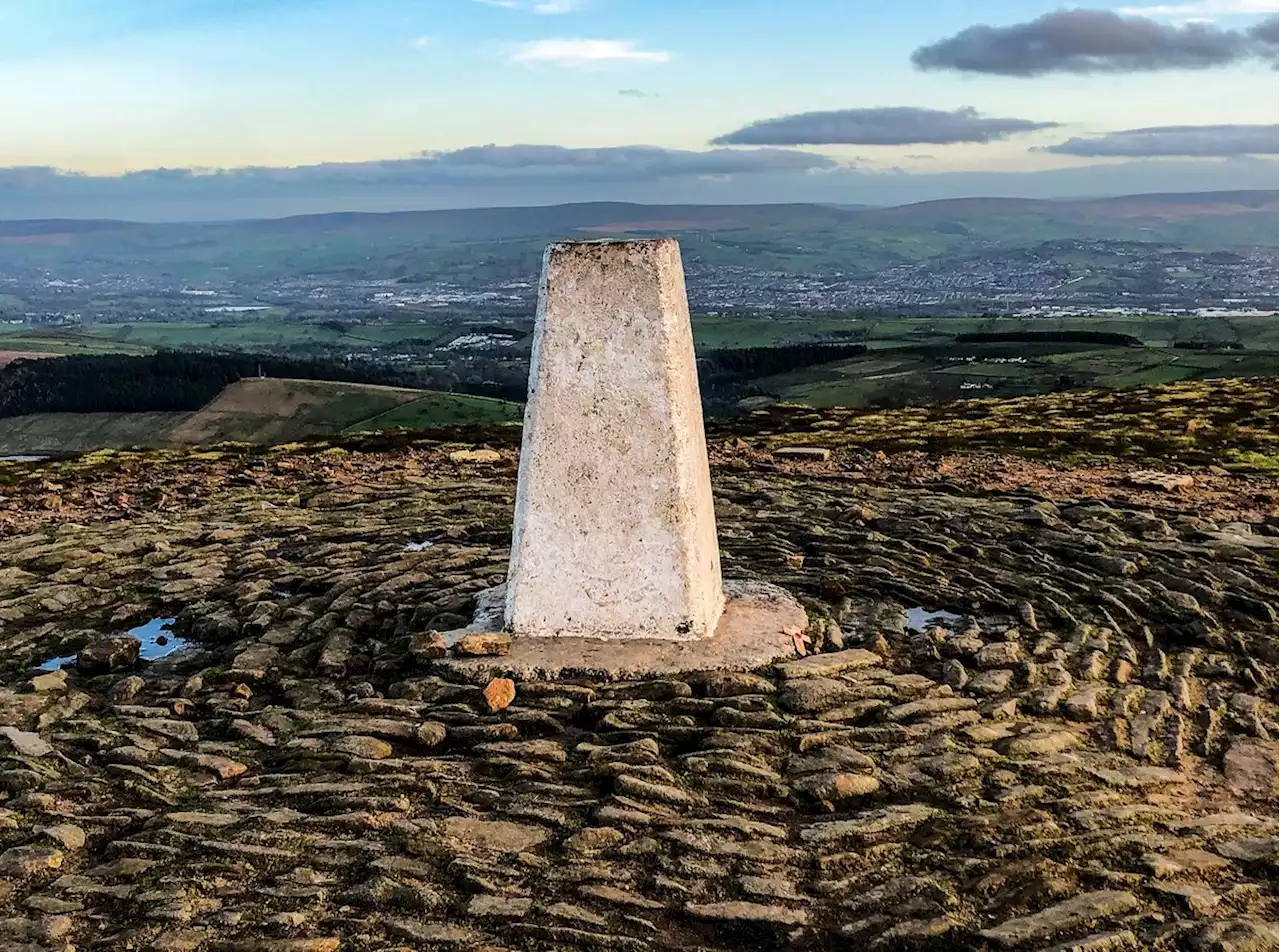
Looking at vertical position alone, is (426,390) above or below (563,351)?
below

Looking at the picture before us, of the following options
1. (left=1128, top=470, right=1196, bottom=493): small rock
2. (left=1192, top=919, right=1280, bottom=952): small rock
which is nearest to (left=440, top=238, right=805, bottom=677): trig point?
(left=1192, top=919, right=1280, bottom=952): small rock

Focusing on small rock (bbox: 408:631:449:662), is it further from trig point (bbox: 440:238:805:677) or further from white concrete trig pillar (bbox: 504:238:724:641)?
white concrete trig pillar (bbox: 504:238:724:641)

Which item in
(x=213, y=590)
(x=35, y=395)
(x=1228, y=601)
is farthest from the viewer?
(x=35, y=395)

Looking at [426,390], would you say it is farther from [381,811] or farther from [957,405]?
[381,811]

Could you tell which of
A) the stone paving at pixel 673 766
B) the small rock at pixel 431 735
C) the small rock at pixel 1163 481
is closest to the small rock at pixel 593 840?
the stone paving at pixel 673 766

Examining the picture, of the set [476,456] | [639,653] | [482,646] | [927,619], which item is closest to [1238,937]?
[639,653]

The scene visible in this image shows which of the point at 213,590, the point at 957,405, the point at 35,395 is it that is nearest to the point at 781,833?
the point at 213,590

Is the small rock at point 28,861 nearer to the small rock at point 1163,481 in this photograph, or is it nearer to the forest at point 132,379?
the small rock at point 1163,481
